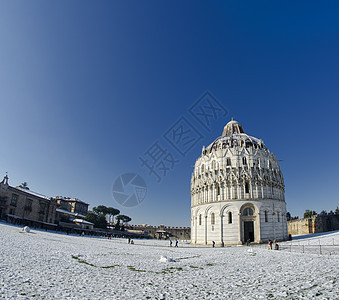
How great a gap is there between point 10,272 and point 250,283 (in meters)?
11.5

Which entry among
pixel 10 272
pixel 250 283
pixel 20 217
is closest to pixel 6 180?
pixel 20 217

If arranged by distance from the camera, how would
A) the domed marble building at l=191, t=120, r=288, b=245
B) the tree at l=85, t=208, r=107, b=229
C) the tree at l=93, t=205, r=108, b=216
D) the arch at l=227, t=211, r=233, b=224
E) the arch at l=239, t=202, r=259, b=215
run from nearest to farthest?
the domed marble building at l=191, t=120, r=288, b=245 < the arch at l=239, t=202, r=259, b=215 < the arch at l=227, t=211, r=233, b=224 < the tree at l=85, t=208, r=107, b=229 < the tree at l=93, t=205, r=108, b=216

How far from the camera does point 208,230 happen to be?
5206cm

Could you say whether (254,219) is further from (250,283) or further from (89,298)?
(89,298)

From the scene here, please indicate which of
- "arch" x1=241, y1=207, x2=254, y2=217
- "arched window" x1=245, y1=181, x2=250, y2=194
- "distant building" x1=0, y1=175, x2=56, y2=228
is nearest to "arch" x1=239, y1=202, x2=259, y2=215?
"arch" x1=241, y1=207, x2=254, y2=217

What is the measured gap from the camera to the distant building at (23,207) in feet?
163

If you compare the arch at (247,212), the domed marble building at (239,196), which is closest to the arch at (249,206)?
the domed marble building at (239,196)

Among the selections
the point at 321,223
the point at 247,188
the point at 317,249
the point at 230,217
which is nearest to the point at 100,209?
the point at 230,217

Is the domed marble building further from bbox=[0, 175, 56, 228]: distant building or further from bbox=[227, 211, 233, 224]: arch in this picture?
bbox=[0, 175, 56, 228]: distant building

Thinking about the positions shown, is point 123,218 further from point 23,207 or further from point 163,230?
point 23,207

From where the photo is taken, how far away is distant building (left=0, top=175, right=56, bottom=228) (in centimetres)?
4959

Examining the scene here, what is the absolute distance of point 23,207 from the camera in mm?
55281

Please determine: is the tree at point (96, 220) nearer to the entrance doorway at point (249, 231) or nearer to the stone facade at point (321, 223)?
the entrance doorway at point (249, 231)

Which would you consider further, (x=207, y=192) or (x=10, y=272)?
(x=207, y=192)
